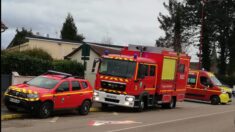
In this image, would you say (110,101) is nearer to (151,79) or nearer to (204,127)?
(151,79)

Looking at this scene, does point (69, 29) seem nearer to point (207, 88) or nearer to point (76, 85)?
point (207, 88)

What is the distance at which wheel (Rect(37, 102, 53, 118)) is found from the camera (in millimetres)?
12422

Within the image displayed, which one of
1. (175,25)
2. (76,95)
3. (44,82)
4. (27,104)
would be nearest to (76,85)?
(76,95)

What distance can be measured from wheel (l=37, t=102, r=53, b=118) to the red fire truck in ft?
14.3

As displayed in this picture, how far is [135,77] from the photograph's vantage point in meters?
16.7

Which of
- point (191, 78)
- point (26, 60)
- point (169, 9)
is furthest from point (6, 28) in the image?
point (169, 9)

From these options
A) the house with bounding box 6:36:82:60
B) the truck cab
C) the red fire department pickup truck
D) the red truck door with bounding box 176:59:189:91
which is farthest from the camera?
the house with bounding box 6:36:82:60

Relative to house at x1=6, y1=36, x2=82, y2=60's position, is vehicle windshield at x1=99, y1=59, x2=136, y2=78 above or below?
below

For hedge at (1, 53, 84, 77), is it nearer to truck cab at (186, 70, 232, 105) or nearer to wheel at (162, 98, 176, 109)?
wheel at (162, 98, 176, 109)

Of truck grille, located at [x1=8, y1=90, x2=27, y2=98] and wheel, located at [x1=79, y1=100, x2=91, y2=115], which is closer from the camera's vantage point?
truck grille, located at [x1=8, y1=90, x2=27, y2=98]

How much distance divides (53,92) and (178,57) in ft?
33.5

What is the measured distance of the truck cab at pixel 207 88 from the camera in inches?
1089

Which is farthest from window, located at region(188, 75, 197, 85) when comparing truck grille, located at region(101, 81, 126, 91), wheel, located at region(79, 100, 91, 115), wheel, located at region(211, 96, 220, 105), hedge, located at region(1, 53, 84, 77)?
wheel, located at region(79, 100, 91, 115)

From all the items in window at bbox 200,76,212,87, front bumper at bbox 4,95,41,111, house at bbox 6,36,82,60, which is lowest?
front bumper at bbox 4,95,41,111
